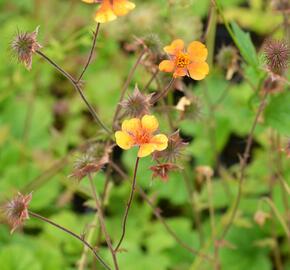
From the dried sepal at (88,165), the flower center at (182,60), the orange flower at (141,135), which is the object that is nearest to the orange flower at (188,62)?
the flower center at (182,60)

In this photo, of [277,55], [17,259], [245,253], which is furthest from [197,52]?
[245,253]

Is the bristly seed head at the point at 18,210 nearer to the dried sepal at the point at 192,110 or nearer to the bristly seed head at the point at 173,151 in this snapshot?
the bristly seed head at the point at 173,151

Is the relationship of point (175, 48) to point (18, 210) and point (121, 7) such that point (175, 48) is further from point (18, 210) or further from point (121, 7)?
point (18, 210)

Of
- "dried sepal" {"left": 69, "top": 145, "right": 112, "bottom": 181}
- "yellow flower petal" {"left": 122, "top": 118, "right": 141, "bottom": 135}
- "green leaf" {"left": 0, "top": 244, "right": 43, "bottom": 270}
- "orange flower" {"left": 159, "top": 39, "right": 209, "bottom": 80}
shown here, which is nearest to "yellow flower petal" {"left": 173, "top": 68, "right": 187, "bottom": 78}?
"orange flower" {"left": 159, "top": 39, "right": 209, "bottom": 80}

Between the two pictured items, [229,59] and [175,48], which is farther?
[229,59]

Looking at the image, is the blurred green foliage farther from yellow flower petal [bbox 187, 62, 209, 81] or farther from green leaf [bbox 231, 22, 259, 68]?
yellow flower petal [bbox 187, 62, 209, 81]

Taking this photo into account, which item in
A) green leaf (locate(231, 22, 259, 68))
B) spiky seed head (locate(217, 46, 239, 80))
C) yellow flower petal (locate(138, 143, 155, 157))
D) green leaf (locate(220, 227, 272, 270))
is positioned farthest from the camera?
green leaf (locate(220, 227, 272, 270))
